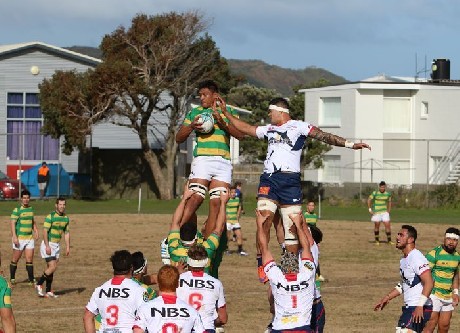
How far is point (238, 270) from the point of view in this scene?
3528 cm

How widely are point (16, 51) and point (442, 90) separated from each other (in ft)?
89.9

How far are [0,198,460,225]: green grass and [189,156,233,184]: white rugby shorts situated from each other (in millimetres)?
34743

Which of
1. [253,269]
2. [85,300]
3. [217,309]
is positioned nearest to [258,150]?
[253,269]

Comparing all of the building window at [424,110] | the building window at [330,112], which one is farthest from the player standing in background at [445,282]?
the building window at [330,112]

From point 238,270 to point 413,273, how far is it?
60.1 feet

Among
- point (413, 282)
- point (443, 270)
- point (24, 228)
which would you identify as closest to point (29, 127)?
point (24, 228)

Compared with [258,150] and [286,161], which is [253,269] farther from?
[258,150]

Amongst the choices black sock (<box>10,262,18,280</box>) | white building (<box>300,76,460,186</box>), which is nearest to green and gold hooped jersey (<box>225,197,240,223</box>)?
black sock (<box>10,262,18,280</box>)

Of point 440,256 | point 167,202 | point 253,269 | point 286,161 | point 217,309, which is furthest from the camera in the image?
point 167,202

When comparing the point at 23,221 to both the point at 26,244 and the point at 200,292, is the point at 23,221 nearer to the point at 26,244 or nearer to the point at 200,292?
the point at 26,244

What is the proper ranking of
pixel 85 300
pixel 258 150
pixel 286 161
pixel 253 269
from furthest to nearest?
pixel 258 150 → pixel 253 269 → pixel 85 300 → pixel 286 161

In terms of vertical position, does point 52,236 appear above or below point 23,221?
below

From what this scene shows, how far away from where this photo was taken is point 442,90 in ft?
241

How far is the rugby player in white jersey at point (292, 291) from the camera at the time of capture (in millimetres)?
13516
